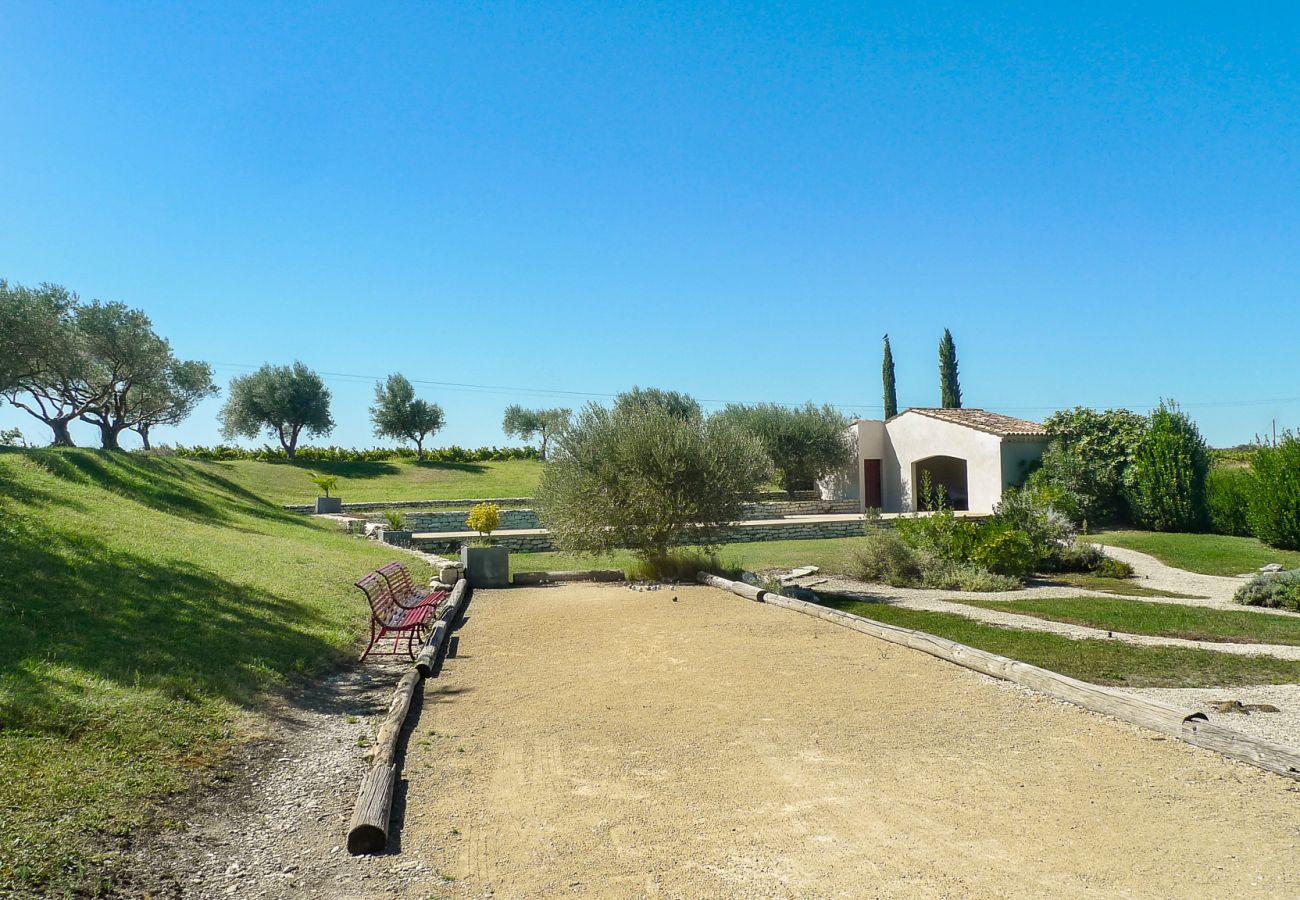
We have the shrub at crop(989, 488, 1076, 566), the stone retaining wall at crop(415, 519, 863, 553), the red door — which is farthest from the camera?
the red door

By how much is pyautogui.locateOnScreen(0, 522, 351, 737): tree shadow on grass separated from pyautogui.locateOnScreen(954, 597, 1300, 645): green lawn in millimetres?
8794

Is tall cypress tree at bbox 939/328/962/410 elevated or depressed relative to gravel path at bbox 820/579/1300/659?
elevated

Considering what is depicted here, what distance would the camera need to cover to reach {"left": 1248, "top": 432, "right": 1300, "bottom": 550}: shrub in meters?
18.6

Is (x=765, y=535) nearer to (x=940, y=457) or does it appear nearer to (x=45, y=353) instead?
(x=940, y=457)

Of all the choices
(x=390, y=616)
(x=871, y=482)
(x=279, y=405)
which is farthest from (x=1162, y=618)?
(x=279, y=405)

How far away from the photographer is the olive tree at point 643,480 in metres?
13.9

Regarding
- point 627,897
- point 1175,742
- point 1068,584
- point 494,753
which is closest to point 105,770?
point 494,753

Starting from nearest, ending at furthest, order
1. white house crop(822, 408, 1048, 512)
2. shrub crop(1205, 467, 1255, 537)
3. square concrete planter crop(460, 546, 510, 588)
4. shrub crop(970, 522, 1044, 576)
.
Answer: square concrete planter crop(460, 546, 510, 588)
shrub crop(970, 522, 1044, 576)
shrub crop(1205, 467, 1255, 537)
white house crop(822, 408, 1048, 512)

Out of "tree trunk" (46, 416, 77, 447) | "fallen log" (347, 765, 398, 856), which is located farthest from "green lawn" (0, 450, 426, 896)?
"tree trunk" (46, 416, 77, 447)

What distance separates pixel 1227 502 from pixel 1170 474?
5.00 ft

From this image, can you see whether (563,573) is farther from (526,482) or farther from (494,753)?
(526,482)

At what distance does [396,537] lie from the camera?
1892cm

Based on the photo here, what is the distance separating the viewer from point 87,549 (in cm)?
887

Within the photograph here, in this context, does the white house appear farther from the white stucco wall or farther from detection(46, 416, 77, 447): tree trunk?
detection(46, 416, 77, 447): tree trunk
